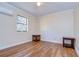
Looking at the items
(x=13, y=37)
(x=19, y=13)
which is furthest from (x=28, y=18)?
(x=13, y=37)

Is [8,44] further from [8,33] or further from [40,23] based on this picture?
[40,23]

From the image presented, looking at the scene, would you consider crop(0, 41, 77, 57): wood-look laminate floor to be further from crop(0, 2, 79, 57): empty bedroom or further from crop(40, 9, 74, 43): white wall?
crop(40, 9, 74, 43): white wall

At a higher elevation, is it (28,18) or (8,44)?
(28,18)

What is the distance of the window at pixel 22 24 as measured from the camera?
5.20 meters

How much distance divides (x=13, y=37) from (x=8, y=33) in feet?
1.45

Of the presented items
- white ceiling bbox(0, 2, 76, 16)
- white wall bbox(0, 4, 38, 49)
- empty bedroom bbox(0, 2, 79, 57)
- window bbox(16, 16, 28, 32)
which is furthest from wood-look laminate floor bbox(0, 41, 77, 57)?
white ceiling bbox(0, 2, 76, 16)

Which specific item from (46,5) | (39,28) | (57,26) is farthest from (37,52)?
(39,28)

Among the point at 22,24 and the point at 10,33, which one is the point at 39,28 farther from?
the point at 10,33

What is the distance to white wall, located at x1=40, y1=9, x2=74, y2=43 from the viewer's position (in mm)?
5276

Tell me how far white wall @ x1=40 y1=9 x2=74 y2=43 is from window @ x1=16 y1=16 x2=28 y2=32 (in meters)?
1.46

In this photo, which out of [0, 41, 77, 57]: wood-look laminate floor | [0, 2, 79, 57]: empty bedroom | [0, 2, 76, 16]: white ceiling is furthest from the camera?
[0, 2, 76, 16]: white ceiling

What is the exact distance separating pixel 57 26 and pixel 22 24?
7.87 feet

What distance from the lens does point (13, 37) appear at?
4.60 meters

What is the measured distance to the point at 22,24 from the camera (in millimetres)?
5680
